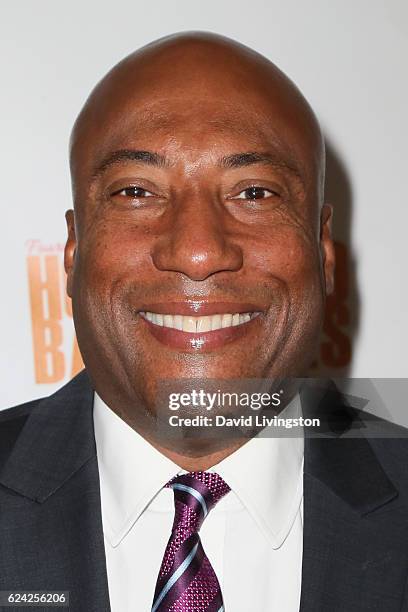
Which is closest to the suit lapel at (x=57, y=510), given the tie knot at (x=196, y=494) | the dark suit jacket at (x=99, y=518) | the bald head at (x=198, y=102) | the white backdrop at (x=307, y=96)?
the dark suit jacket at (x=99, y=518)

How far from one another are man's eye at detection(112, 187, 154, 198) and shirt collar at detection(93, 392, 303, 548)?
29 centimetres

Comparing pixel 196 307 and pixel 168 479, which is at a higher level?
pixel 196 307

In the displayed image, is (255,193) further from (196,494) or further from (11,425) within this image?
(11,425)

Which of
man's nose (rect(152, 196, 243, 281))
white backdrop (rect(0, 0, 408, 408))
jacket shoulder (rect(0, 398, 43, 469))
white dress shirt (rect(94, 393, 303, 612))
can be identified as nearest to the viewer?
man's nose (rect(152, 196, 243, 281))

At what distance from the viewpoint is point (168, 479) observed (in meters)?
1.07

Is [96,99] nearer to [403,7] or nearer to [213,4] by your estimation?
[213,4]

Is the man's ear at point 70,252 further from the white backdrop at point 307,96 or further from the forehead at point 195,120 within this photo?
the white backdrop at point 307,96

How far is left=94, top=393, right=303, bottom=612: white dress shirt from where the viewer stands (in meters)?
1.07

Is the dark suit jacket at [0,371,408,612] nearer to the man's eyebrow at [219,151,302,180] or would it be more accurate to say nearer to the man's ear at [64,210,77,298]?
the man's ear at [64,210,77,298]

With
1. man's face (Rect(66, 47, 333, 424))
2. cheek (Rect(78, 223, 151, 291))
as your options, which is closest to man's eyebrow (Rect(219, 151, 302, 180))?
man's face (Rect(66, 47, 333, 424))

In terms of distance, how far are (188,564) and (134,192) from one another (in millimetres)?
457

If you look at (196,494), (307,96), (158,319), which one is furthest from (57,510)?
(307,96)

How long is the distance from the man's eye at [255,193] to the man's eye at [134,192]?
11 cm

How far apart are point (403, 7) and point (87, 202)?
901 mm
